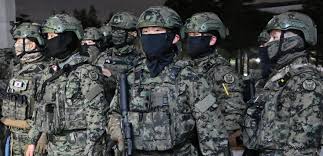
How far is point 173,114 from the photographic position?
3.35 metres

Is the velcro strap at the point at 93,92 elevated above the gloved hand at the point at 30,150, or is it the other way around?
the velcro strap at the point at 93,92

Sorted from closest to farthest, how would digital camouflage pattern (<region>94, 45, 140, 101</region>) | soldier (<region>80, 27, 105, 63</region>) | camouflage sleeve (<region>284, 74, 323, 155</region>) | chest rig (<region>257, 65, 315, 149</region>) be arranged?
camouflage sleeve (<region>284, 74, 323, 155</region>) → chest rig (<region>257, 65, 315, 149</region>) → digital camouflage pattern (<region>94, 45, 140, 101</region>) → soldier (<region>80, 27, 105, 63</region>)

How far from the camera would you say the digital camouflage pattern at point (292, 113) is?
3.12 metres

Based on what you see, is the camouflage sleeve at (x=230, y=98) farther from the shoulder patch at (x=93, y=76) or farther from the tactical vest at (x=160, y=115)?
the tactical vest at (x=160, y=115)

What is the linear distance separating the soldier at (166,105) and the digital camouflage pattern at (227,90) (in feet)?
3.94

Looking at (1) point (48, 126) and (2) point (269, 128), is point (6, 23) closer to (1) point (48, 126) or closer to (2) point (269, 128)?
(1) point (48, 126)

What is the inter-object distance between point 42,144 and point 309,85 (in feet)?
6.79

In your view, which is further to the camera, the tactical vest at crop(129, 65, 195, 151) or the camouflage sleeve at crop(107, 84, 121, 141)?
the camouflage sleeve at crop(107, 84, 121, 141)

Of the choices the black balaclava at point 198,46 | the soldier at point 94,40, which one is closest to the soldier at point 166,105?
the black balaclava at point 198,46

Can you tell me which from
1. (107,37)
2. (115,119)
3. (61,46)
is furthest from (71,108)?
(107,37)

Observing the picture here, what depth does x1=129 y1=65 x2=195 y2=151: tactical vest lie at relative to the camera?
332cm

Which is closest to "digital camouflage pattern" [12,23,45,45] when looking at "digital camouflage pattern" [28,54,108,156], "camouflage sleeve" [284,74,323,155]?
"digital camouflage pattern" [28,54,108,156]

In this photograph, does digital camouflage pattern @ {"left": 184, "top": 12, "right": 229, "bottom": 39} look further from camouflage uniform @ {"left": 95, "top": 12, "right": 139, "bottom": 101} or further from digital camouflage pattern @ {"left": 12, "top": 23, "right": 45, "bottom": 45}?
digital camouflage pattern @ {"left": 12, "top": 23, "right": 45, "bottom": 45}

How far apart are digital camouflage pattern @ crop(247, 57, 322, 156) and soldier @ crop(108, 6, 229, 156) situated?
28 centimetres
